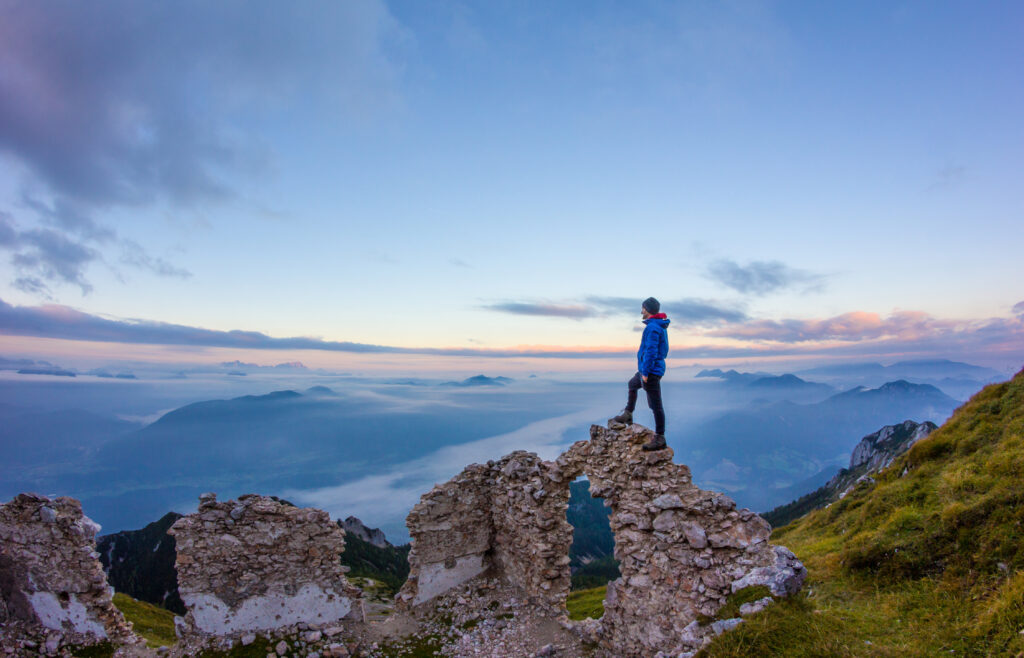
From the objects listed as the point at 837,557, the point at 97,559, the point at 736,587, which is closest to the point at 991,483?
the point at 837,557

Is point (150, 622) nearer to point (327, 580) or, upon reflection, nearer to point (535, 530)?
point (327, 580)

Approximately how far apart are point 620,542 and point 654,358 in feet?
15.2

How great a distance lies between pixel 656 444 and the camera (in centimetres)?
974

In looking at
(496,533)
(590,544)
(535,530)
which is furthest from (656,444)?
(590,544)

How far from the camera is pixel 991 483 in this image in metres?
8.93

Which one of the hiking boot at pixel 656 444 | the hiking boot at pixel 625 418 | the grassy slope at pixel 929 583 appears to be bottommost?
the grassy slope at pixel 929 583

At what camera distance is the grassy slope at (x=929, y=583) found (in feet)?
18.9

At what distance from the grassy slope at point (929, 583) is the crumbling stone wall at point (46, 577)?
58.2 feet

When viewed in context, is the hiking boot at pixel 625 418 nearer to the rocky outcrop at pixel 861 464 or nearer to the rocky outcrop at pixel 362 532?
the rocky outcrop at pixel 861 464

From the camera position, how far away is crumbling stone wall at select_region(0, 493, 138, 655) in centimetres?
1298

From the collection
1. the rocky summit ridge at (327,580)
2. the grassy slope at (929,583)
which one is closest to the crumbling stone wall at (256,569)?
the rocky summit ridge at (327,580)

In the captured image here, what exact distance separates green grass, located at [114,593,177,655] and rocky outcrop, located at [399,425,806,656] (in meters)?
10.7

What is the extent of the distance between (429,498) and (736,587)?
33.3 ft

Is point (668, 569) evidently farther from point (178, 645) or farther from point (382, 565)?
point (382, 565)
